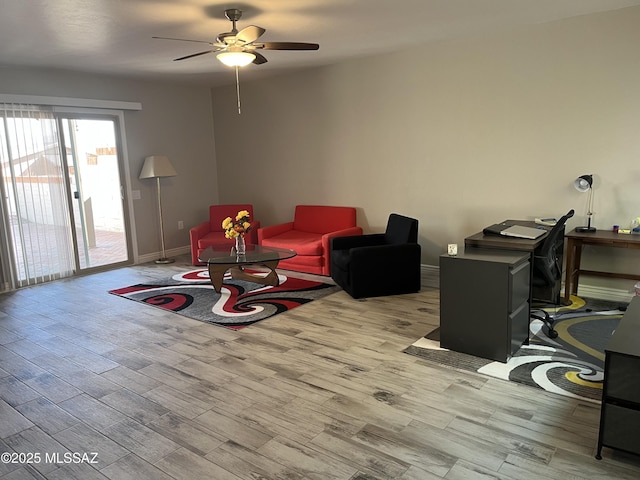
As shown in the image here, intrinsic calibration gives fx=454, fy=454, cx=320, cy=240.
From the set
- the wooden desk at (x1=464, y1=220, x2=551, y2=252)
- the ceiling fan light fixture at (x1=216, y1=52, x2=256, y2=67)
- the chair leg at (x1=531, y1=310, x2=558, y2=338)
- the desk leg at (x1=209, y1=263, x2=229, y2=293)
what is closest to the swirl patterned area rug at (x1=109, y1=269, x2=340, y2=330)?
the desk leg at (x1=209, y1=263, x2=229, y2=293)

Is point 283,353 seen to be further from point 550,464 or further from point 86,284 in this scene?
point 86,284

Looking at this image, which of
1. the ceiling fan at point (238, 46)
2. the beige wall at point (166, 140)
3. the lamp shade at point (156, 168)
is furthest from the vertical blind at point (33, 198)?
the ceiling fan at point (238, 46)

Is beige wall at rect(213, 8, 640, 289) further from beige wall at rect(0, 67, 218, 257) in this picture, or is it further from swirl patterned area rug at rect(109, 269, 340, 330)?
swirl patterned area rug at rect(109, 269, 340, 330)

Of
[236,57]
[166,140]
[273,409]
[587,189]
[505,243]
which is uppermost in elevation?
[236,57]

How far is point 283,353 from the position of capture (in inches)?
135

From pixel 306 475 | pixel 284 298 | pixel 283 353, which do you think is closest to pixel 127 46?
pixel 284 298

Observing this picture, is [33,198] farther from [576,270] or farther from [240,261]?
[576,270]

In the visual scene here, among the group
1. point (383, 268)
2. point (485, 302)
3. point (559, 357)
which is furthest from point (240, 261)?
point (559, 357)

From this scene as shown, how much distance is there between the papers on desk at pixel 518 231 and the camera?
3.69 meters

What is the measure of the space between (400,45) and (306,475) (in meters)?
4.47

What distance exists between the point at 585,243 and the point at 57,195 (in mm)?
5962

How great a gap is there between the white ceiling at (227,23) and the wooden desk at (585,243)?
197 centimetres

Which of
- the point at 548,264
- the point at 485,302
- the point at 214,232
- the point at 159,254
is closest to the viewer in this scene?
the point at 485,302

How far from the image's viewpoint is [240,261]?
15.1 ft
